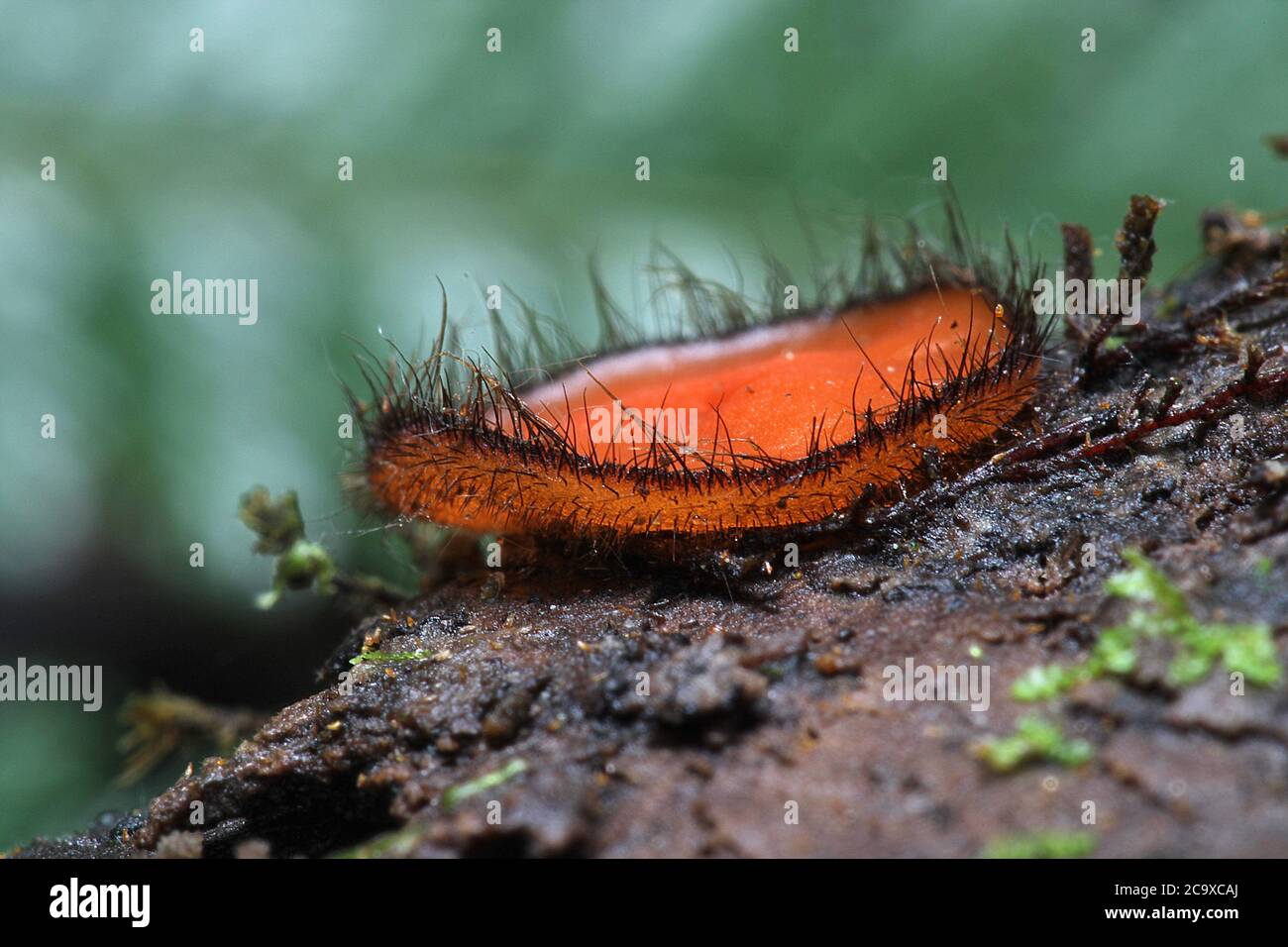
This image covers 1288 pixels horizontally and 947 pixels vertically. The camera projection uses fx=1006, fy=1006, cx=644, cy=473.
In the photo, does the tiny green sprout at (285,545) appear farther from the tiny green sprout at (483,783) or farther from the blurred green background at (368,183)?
the tiny green sprout at (483,783)

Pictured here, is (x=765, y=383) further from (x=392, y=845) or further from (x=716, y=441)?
(x=392, y=845)

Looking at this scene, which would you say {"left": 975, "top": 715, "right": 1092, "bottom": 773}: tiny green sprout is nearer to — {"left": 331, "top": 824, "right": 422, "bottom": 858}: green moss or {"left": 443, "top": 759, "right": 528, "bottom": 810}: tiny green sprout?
{"left": 443, "top": 759, "right": 528, "bottom": 810}: tiny green sprout

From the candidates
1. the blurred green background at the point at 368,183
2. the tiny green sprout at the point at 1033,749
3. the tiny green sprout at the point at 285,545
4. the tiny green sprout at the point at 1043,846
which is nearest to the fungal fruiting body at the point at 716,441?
the tiny green sprout at the point at 285,545

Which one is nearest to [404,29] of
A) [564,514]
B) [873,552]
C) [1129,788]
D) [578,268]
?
[578,268]

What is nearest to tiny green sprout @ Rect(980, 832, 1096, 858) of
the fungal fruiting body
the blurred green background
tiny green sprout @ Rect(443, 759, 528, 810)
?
tiny green sprout @ Rect(443, 759, 528, 810)
